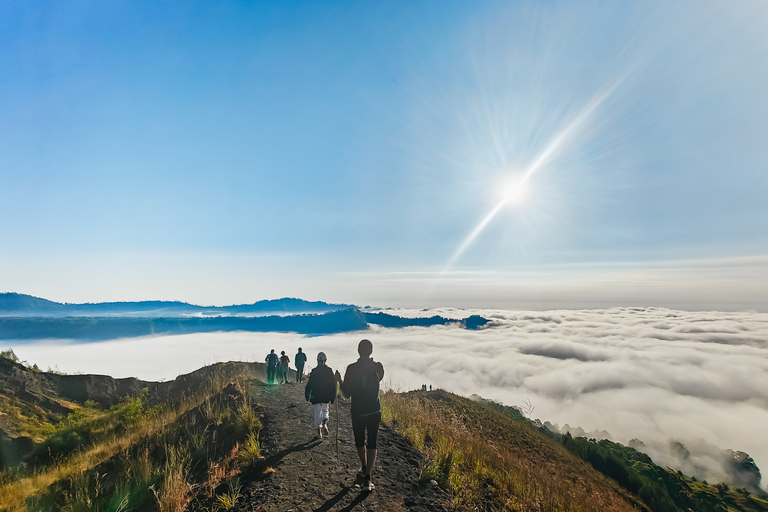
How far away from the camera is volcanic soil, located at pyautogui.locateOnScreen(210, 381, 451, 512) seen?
15.0 ft

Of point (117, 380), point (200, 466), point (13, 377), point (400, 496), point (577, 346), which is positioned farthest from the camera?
point (577, 346)

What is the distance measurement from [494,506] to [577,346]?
224718mm

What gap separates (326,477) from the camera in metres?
5.45

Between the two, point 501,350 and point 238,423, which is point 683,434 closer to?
point 501,350

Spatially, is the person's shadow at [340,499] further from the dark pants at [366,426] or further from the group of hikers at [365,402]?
the dark pants at [366,426]

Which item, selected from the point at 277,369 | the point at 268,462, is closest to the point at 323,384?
the point at 268,462

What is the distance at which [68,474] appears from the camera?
24.1ft

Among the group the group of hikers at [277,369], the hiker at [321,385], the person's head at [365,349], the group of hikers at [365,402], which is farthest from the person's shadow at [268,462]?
the group of hikers at [277,369]

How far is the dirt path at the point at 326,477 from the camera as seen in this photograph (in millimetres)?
4578

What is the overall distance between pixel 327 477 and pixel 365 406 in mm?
1660

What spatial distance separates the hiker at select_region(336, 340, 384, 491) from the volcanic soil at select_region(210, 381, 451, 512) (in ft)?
1.30

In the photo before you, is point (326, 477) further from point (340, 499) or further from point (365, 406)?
point (365, 406)

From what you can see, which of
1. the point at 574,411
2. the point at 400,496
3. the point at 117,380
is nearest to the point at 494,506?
the point at 400,496

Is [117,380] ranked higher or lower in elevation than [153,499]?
lower
